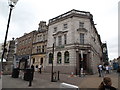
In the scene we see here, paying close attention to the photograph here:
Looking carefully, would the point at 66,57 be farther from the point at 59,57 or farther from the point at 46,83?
the point at 46,83

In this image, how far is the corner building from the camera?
19.5 m

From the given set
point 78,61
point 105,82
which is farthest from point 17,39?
point 105,82

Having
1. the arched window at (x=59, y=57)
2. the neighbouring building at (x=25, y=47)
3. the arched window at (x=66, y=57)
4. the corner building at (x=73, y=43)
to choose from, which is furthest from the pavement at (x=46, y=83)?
the neighbouring building at (x=25, y=47)

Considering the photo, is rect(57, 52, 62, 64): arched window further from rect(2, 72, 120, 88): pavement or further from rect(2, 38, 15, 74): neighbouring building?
rect(2, 72, 120, 88): pavement

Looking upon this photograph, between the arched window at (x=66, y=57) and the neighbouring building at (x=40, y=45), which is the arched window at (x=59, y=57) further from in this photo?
the neighbouring building at (x=40, y=45)

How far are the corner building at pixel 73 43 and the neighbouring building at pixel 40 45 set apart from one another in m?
4.13

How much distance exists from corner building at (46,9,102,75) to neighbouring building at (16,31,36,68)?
9.91 m

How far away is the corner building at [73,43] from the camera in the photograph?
19.5 metres

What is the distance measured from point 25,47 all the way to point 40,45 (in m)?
7.27

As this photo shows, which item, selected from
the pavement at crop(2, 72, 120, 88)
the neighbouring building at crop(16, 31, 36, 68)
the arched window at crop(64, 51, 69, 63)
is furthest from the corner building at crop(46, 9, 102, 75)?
the neighbouring building at crop(16, 31, 36, 68)

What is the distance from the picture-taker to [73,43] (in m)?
19.8

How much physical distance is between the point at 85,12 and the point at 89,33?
14.6 feet

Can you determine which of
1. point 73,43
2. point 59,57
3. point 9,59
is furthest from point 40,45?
point 9,59

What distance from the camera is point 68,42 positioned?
20734 millimetres
